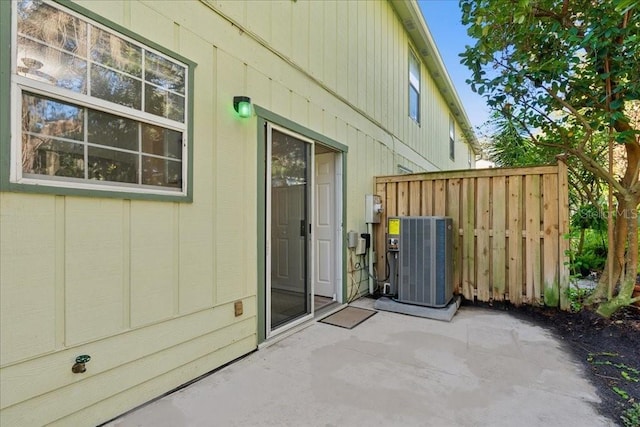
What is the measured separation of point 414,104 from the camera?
8086mm

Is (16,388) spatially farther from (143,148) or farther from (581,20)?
(581,20)

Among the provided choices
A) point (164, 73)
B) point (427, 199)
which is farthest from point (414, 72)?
point (164, 73)

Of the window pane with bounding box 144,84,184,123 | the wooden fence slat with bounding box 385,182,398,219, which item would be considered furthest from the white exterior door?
the window pane with bounding box 144,84,184,123

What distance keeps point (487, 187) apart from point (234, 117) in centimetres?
346

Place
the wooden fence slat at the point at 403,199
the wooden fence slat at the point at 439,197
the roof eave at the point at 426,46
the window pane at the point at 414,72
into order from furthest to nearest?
the window pane at the point at 414,72
the roof eave at the point at 426,46
the wooden fence slat at the point at 403,199
the wooden fence slat at the point at 439,197

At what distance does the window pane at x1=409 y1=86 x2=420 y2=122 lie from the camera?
25.4ft

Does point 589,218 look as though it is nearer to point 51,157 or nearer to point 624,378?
point 624,378

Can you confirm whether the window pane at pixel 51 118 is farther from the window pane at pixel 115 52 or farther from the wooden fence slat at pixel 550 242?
the wooden fence slat at pixel 550 242

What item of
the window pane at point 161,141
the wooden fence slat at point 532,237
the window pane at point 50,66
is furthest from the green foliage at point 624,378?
the window pane at point 50,66

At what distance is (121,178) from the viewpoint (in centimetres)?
201

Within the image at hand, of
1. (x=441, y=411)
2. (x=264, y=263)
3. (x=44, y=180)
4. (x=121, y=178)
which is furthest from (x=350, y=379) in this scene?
(x=44, y=180)

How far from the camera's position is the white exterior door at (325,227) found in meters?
4.50

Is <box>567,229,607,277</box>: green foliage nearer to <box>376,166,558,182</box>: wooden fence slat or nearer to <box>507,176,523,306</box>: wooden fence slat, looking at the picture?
<box>507,176,523,306</box>: wooden fence slat

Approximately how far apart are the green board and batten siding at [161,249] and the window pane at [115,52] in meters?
0.10
